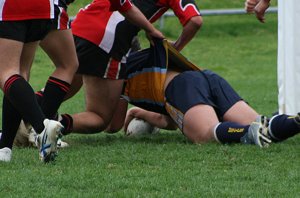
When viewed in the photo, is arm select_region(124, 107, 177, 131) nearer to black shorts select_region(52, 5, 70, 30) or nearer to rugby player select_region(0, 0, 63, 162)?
A: black shorts select_region(52, 5, 70, 30)

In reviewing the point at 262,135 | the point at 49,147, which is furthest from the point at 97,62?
the point at 49,147

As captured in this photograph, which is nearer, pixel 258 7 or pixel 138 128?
pixel 258 7

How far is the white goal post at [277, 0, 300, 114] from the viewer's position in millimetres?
6961

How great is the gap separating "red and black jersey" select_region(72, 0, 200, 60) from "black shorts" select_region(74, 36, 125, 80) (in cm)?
4

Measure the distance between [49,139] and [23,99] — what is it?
321mm

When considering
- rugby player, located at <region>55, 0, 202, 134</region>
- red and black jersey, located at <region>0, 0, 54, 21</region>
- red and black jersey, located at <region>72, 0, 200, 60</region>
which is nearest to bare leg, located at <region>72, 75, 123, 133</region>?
rugby player, located at <region>55, 0, 202, 134</region>

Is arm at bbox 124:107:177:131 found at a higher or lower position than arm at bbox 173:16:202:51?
lower

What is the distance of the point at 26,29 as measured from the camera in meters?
5.75

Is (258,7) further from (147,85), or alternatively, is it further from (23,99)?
(23,99)

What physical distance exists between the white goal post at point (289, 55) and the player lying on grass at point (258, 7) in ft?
0.61

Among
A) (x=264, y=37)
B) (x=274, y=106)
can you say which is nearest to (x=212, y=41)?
(x=264, y=37)

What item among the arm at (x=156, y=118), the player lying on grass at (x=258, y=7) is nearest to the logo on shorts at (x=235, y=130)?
the player lying on grass at (x=258, y=7)

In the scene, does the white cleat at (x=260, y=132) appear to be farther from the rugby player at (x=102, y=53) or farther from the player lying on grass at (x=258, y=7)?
the rugby player at (x=102, y=53)

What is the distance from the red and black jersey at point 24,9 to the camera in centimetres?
568
